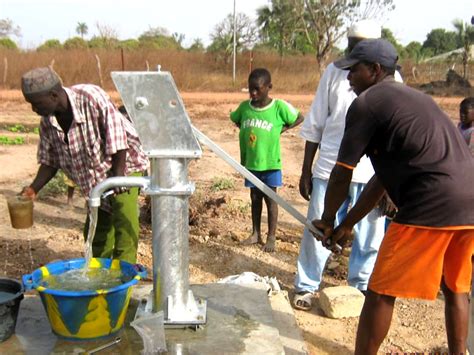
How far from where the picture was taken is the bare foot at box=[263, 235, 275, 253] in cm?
461

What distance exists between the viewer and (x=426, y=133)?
2.18m

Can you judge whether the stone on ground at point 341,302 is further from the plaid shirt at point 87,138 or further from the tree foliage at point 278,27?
the tree foliage at point 278,27

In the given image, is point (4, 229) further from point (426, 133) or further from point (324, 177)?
point (426, 133)

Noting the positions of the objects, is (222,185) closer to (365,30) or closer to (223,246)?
(223,246)

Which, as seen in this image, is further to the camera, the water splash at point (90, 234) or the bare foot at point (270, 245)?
the bare foot at point (270, 245)

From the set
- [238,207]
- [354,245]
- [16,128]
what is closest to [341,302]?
[354,245]

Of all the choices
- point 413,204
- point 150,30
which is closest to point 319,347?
point 413,204

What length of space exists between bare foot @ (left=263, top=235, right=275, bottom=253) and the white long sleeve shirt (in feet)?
4.33

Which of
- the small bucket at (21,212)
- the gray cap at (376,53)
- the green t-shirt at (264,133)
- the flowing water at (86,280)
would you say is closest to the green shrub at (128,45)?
the green t-shirt at (264,133)

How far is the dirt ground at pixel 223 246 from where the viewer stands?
3291 mm

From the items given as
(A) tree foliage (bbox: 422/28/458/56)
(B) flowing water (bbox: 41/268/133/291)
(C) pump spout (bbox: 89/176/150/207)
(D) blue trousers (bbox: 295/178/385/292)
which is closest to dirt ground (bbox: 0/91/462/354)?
(D) blue trousers (bbox: 295/178/385/292)

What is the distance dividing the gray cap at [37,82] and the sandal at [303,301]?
6.34 feet

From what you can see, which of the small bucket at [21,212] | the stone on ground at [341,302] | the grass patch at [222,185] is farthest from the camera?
the grass patch at [222,185]

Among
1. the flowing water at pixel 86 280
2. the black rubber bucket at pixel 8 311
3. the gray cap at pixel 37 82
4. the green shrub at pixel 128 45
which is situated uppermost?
the green shrub at pixel 128 45
